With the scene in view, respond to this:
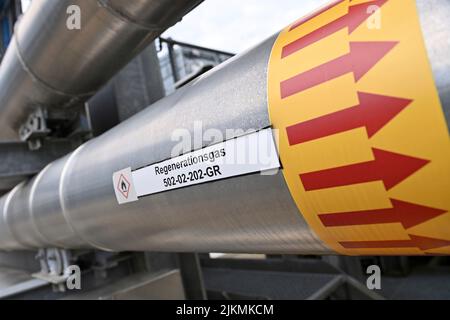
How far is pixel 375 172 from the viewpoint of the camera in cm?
38

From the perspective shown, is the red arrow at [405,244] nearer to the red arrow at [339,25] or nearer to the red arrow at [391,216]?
the red arrow at [391,216]

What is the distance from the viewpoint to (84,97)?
112 cm

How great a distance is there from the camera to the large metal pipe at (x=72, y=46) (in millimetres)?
738

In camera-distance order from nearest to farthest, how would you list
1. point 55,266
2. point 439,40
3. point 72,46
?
point 439,40 < point 72,46 < point 55,266

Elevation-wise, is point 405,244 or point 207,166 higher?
point 207,166

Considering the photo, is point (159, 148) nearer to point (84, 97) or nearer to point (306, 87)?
point (306, 87)

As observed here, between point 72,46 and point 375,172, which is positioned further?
point 72,46

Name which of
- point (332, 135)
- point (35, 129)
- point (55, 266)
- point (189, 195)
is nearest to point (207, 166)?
point (189, 195)

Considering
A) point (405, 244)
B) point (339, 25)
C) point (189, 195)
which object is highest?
point (339, 25)

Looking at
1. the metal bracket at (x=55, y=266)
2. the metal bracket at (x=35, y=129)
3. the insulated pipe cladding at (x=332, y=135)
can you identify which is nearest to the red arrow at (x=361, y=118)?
the insulated pipe cladding at (x=332, y=135)

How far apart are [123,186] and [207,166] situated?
26 cm

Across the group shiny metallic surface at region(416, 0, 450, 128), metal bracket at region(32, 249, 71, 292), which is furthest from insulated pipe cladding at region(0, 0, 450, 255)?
metal bracket at region(32, 249, 71, 292)

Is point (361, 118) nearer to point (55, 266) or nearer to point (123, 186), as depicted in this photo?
point (123, 186)
